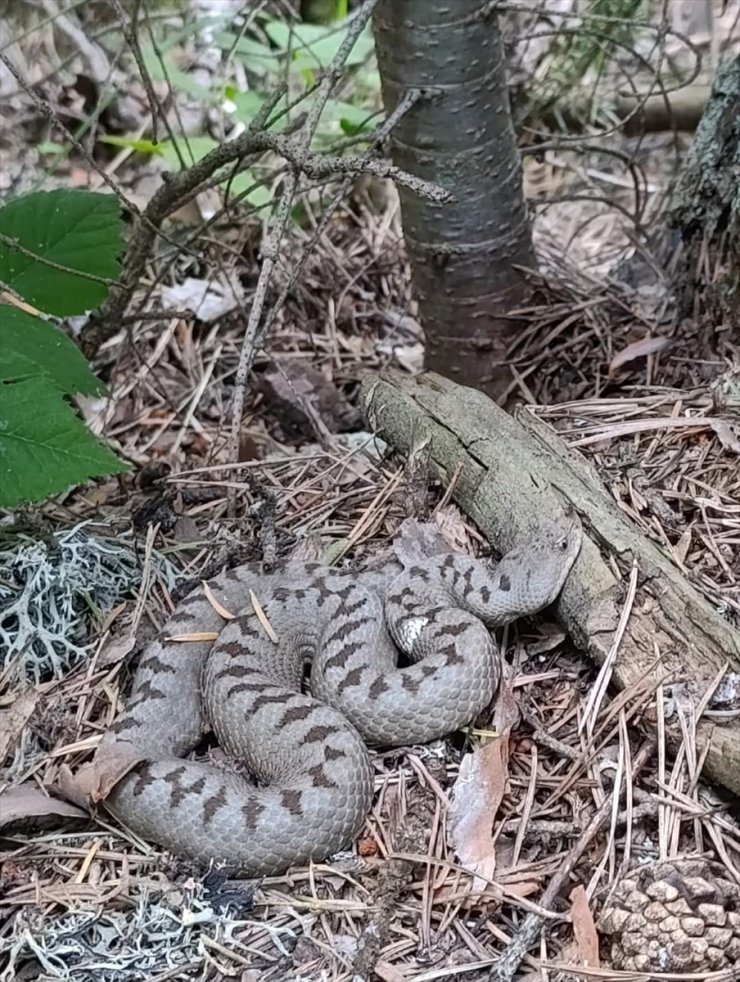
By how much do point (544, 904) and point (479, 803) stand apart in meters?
0.34

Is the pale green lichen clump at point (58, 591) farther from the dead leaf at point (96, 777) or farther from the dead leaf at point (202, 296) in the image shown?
the dead leaf at point (202, 296)

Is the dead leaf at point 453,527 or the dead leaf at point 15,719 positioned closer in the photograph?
the dead leaf at point 15,719

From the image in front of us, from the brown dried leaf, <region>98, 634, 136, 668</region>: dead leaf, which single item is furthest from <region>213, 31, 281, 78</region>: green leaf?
the brown dried leaf

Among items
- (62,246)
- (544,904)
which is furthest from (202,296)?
(544,904)

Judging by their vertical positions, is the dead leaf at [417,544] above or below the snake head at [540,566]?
below

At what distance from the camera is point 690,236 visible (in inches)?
155

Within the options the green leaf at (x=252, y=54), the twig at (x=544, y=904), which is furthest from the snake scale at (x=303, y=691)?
the green leaf at (x=252, y=54)

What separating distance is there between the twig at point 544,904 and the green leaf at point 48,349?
214cm

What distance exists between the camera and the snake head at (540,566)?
2820 mm

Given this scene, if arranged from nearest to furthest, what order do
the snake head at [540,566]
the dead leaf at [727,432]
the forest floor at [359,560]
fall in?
the forest floor at [359,560] < the snake head at [540,566] < the dead leaf at [727,432]

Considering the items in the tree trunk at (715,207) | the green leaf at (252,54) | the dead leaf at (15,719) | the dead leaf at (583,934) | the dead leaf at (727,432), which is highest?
the green leaf at (252,54)

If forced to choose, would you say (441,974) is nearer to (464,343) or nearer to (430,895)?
(430,895)

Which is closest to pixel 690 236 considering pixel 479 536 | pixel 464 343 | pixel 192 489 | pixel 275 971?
pixel 464 343

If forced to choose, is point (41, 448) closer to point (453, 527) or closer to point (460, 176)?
point (453, 527)
